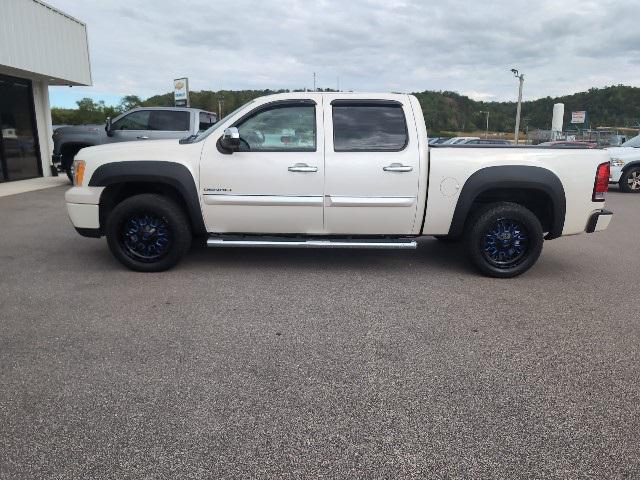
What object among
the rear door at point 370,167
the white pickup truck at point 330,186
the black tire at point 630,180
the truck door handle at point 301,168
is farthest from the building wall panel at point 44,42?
the black tire at point 630,180

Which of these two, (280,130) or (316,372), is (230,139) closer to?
(280,130)

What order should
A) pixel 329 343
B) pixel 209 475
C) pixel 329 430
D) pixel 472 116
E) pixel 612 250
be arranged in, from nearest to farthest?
pixel 209 475
pixel 329 430
pixel 329 343
pixel 612 250
pixel 472 116

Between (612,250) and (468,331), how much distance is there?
3988mm

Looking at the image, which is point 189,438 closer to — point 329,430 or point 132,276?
point 329,430

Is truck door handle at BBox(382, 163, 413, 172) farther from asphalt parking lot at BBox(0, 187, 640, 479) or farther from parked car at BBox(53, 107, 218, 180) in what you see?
parked car at BBox(53, 107, 218, 180)

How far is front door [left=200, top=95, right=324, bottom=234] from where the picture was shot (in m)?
4.89

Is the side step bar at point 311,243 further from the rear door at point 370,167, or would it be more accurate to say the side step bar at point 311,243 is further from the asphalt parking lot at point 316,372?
the asphalt parking lot at point 316,372

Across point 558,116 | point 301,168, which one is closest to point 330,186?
point 301,168

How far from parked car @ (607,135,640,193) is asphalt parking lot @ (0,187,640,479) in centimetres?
992

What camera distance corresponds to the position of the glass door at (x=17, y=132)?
1355 centimetres

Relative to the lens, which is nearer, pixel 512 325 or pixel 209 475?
pixel 209 475

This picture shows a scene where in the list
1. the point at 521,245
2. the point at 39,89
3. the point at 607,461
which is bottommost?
the point at 607,461

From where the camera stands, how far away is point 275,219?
197 inches

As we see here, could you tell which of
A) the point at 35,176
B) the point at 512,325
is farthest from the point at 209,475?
the point at 35,176
